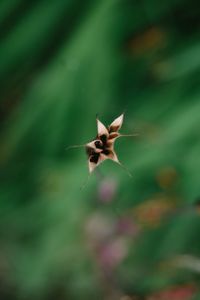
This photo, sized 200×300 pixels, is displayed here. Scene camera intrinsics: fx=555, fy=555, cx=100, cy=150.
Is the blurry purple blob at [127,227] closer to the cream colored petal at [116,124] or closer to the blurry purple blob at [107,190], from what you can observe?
the blurry purple blob at [107,190]

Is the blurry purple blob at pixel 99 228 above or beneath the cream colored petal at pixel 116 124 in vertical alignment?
above

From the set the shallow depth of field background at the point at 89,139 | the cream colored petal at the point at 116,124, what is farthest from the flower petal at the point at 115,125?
the shallow depth of field background at the point at 89,139

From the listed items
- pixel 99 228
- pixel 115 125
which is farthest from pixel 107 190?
pixel 115 125

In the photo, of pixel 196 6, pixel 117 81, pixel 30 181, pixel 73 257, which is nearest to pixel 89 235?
pixel 73 257

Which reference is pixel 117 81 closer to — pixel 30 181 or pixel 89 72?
pixel 89 72

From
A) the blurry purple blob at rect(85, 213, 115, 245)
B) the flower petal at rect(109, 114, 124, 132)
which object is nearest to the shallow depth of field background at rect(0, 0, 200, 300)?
the blurry purple blob at rect(85, 213, 115, 245)

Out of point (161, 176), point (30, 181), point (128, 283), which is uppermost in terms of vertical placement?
point (30, 181)

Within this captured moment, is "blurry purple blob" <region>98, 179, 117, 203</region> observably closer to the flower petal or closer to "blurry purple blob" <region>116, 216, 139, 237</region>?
"blurry purple blob" <region>116, 216, 139, 237</region>
